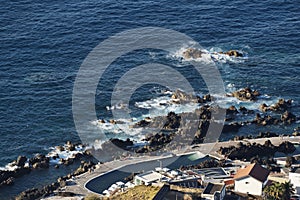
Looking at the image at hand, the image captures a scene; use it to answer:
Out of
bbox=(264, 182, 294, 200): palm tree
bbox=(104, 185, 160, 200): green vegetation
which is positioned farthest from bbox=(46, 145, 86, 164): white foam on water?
bbox=(264, 182, 294, 200): palm tree

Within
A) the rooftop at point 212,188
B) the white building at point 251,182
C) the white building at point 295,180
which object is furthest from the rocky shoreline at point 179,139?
the rooftop at point 212,188

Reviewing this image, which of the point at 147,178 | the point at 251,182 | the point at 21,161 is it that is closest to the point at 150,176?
the point at 147,178

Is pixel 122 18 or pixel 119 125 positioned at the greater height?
pixel 122 18


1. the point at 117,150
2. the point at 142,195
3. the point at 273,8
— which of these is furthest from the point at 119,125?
the point at 273,8

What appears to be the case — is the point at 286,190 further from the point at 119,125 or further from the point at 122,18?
the point at 122,18

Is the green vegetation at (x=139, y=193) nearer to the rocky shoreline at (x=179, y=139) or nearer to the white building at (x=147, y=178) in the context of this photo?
the white building at (x=147, y=178)

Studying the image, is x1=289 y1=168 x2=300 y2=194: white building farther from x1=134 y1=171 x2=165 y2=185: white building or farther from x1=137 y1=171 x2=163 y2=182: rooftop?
x1=137 y1=171 x2=163 y2=182: rooftop

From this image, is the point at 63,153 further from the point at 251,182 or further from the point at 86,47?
the point at 86,47
